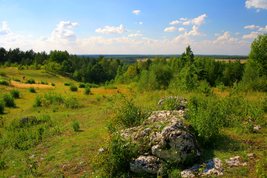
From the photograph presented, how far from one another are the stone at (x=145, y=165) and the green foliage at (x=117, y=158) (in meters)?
0.28

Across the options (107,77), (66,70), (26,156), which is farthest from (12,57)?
(26,156)

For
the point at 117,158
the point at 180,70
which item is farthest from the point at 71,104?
the point at 180,70

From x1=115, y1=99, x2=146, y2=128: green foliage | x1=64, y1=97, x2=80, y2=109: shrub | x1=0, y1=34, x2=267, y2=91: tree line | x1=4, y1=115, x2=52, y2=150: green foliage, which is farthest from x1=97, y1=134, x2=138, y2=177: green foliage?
x1=64, y1=97, x2=80, y2=109: shrub

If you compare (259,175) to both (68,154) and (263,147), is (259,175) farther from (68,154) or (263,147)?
(68,154)

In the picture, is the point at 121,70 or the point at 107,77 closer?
the point at 121,70

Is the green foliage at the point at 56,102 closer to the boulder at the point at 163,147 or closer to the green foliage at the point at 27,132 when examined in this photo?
the green foliage at the point at 27,132

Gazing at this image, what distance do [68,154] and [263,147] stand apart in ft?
26.6

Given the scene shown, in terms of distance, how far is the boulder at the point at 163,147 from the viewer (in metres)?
9.67

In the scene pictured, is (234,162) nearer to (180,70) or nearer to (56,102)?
(56,102)

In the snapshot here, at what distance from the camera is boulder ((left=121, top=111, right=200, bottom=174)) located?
9.67 metres

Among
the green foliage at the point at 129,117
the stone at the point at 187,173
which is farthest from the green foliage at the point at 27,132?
the stone at the point at 187,173

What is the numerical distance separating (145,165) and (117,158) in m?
0.98

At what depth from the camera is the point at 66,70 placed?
370 feet

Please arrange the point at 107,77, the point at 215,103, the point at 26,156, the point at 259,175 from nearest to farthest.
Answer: the point at 259,175 < the point at 26,156 < the point at 215,103 < the point at 107,77
